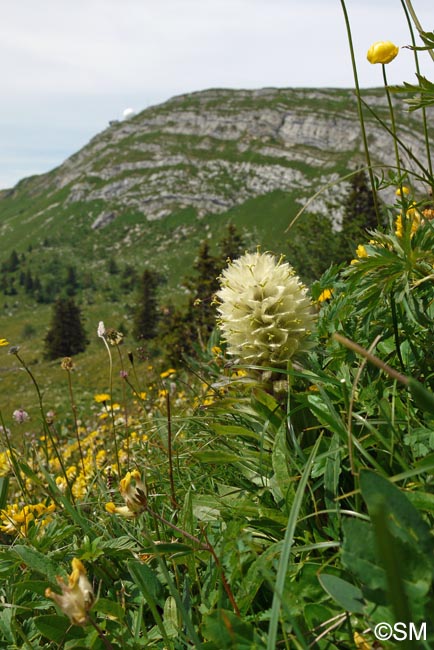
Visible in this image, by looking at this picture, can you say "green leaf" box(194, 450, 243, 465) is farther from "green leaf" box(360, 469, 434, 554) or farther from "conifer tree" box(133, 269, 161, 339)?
"conifer tree" box(133, 269, 161, 339)

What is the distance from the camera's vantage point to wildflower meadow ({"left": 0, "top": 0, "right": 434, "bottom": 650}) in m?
1.07

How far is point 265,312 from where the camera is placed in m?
2.00

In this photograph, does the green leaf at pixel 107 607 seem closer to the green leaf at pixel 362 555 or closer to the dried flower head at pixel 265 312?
the green leaf at pixel 362 555

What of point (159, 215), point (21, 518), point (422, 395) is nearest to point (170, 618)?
point (422, 395)

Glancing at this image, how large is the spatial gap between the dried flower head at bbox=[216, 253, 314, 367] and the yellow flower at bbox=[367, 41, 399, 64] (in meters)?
0.95

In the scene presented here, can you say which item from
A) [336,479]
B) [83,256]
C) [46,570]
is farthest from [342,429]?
[83,256]

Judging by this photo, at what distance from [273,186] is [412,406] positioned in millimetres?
188644

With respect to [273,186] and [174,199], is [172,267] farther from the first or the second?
[273,186]

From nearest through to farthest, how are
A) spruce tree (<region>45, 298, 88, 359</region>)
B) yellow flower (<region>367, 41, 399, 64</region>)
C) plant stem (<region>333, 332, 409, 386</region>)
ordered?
1. plant stem (<region>333, 332, 409, 386</region>)
2. yellow flower (<region>367, 41, 399, 64</region>)
3. spruce tree (<region>45, 298, 88, 359</region>)

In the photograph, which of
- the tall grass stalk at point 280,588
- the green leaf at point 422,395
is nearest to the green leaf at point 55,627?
the tall grass stalk at point 280,588

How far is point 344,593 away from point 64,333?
8098 centimetres

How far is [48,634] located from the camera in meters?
1.44

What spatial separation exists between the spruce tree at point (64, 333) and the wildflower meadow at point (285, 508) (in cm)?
7693

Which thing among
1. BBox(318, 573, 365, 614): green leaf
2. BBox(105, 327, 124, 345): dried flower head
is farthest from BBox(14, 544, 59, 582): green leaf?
BBox(105, 327, 124, 345): dried flower head
